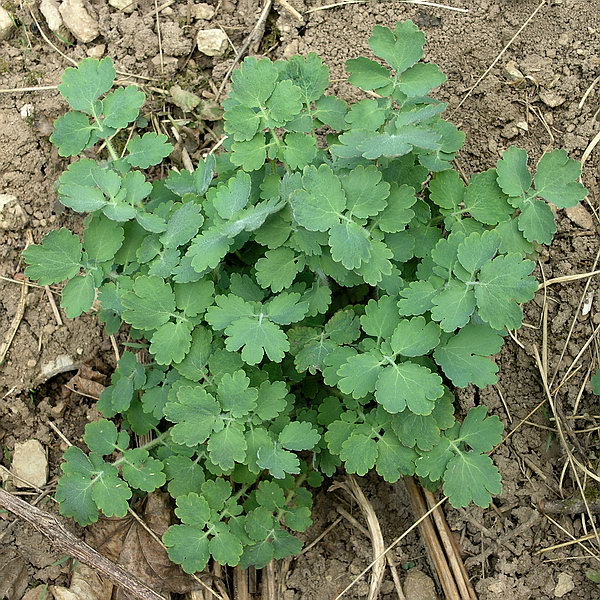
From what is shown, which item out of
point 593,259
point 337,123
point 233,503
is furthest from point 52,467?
point 593,259

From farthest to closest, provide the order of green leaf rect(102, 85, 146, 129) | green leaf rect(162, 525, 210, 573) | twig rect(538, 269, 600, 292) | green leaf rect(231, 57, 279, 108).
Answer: twig rect(538, 269, 600, 292) < green leaf rect(102, 85, 146, 129) < green leaf rect(162, 525, 210, 573) < green leaf rect(231, 57, 279, 108)

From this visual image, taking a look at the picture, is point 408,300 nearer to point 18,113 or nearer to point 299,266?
point 299,266

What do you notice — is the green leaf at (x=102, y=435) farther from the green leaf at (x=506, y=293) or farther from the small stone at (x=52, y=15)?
the small stone at (x=52, y=15)

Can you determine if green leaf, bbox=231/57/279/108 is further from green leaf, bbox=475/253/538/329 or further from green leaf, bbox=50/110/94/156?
green leaf, bbox=475/253/538/329

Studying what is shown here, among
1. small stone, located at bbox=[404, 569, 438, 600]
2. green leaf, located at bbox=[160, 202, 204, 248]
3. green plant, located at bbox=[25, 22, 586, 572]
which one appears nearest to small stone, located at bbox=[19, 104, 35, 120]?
green plant, located at bbox=[25, 22, 586, 572]

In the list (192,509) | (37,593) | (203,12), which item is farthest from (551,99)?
(37,593)

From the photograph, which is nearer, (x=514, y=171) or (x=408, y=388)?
(x=408, y=388)

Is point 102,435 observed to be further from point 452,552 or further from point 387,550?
point 452,552
